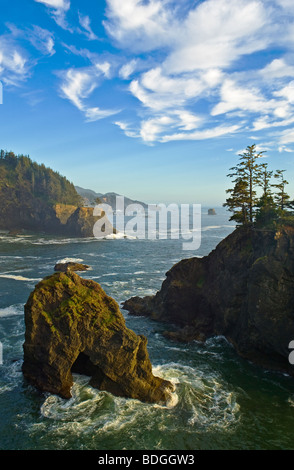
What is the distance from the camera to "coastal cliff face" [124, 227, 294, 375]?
1158 inches

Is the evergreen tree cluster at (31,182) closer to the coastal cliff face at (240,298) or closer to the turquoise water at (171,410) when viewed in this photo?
the coastal cliff face at (240,298)

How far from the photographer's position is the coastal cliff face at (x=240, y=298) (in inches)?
1158

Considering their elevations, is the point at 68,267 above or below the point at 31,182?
below

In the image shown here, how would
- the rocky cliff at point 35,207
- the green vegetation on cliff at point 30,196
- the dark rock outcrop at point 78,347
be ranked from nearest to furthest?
the dark rock outcrop at point 78,347
the rocky cliff at point 35,207
the green vegetation on cliff at point 30,196

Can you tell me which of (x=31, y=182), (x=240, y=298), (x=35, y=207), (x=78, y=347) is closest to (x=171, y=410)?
(x=78, y=347)

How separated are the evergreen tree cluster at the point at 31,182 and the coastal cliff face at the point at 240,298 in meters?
120

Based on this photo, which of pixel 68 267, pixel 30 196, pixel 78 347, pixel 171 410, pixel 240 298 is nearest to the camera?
pixel 171 410

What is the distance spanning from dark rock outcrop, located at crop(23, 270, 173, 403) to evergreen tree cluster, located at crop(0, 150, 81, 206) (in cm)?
13063

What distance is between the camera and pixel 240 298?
35469mm

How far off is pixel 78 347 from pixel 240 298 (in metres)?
20.8

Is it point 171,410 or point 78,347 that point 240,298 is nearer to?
point 171,410

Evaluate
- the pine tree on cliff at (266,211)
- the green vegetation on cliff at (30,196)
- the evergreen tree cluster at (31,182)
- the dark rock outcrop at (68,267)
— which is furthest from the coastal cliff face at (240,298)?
the evergreen tree cluster at (31,182)

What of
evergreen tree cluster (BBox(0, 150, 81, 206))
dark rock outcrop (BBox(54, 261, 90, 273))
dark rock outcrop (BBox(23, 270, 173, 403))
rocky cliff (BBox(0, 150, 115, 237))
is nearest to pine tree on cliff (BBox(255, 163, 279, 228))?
dark rock outcrop (BBox(23, 270, 173, 403))
